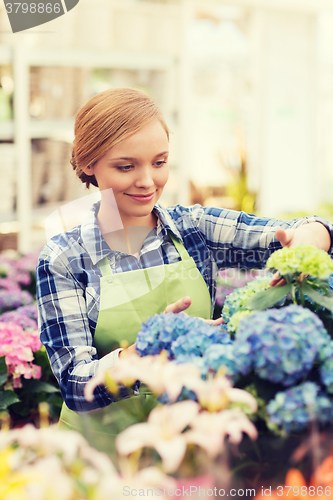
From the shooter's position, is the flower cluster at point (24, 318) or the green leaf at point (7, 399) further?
the flower cluster at point (24, 318)

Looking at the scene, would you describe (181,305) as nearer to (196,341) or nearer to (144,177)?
(196,341)

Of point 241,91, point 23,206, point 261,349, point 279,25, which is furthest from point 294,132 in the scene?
point 261,349

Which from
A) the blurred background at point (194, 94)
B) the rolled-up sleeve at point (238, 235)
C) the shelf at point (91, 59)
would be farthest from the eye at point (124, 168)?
the shelf at point (91, 59)

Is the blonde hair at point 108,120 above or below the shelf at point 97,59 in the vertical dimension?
below

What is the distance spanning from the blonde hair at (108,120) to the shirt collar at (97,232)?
4.5 inches

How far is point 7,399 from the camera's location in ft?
3.80

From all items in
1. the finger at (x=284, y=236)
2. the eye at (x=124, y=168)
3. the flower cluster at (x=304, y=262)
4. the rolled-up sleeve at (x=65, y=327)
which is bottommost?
the rolled-up sleeve at (x=65, y=327)

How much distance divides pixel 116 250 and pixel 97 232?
6 centimetres

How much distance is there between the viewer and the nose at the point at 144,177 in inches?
34.3

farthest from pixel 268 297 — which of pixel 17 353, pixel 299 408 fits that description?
pixel 17 353

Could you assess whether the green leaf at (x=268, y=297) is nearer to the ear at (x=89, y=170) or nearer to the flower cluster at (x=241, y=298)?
the flower cluster at (x=241, y=298)

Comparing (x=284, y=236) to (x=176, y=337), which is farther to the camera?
(x=284, y=236)

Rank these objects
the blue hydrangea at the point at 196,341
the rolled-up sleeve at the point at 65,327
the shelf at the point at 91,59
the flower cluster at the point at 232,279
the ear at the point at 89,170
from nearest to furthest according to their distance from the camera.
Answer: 1. the blue hydrangea at the point at 196,341
2. the rolled-up sleeve at the point at 65,327
3. the ear at the point at 89,170
4. the flower cluster at the point at 232,279
5. the shelf at the point at 91,59

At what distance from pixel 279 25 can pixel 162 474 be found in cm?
515
